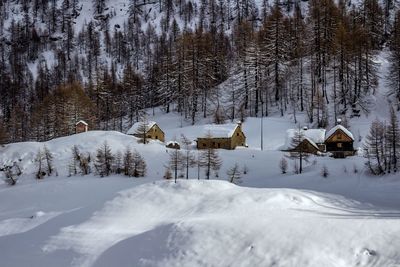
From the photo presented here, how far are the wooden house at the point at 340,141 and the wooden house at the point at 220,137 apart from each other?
1013cm

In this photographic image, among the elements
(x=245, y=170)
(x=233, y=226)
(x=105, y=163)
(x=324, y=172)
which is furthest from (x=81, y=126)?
(x=233, y=226)

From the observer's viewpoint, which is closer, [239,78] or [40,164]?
[40,164]

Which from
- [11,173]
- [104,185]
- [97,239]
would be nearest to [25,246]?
[97,239]

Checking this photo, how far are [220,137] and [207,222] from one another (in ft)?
100

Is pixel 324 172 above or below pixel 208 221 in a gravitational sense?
above

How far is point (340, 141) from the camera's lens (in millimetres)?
46969

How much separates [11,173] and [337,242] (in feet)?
107

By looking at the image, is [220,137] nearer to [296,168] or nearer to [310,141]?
[310,141]

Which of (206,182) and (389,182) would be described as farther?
(389,182)

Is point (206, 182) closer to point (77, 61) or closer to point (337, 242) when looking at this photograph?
point (337, 242)

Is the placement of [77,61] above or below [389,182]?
above

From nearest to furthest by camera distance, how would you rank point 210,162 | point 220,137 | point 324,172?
point 324,172 → point 210,162 → point 220,137

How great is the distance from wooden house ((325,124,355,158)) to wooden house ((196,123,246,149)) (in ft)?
33.2

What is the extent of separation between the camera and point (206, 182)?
2642 centimetres
